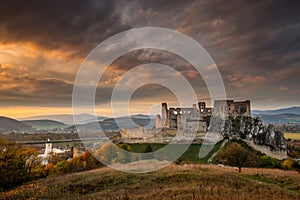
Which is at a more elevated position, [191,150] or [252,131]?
[252,131]

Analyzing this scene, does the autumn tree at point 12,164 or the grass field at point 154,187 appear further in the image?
the autumn tree at point 12,164

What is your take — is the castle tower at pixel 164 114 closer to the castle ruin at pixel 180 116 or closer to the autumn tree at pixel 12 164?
the castle ruin at pixel 180 116

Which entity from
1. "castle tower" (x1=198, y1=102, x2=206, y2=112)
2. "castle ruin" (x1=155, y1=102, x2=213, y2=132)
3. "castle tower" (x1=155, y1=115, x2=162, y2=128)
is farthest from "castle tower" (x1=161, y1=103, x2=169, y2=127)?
"castle tower" (x1=198, y1=102, x2=206, y2=112)

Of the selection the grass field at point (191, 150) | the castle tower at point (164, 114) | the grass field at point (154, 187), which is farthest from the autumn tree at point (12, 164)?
the castle tower at point (164, 114)

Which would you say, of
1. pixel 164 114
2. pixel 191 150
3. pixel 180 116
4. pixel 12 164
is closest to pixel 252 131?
pixel 191 150

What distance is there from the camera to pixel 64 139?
160m

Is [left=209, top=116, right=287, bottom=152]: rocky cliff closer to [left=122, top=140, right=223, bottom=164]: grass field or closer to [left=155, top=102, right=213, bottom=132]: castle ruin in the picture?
[left=122, top=140, right=223, bottom=164]: grass field

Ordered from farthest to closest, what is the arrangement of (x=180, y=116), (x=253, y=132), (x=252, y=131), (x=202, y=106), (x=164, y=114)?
(x=202, y=106) → (x=164, y=114) → (x=180, y=116) → (x=252, y=131) → (x=253, y=132)

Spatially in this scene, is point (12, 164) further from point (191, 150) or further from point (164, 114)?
point (164, 114)

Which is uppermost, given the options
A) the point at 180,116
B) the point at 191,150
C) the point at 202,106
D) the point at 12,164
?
the point at 202,106

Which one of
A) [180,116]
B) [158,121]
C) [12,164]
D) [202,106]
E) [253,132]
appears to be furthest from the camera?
[202,106]

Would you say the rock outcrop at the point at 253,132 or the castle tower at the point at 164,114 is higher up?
the castle tower at the point at 164,114

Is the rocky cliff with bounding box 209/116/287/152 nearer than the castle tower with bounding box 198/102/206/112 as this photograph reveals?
Result: Yes

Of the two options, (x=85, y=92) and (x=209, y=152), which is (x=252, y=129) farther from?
(x=85, y=92)
